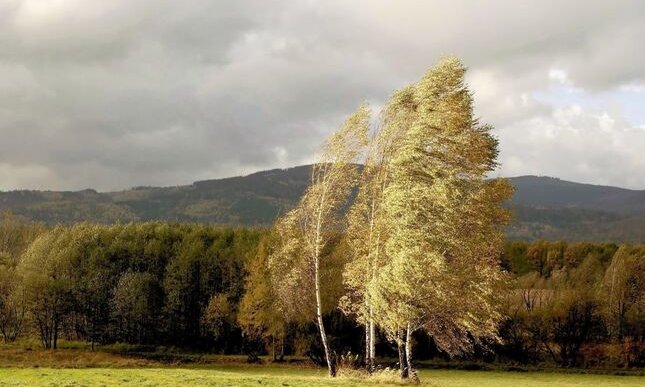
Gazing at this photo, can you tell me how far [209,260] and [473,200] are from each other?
3138 inches

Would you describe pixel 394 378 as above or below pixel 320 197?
below

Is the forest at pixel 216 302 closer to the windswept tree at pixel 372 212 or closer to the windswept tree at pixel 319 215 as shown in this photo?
the windswept tree at pixel 319 215

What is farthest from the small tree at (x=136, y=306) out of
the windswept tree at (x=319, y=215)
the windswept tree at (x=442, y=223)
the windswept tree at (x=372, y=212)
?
the windswept tree at (x=442, y=223)

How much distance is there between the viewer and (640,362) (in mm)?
87625

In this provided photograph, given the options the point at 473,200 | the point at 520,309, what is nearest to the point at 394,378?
the point at 473,200

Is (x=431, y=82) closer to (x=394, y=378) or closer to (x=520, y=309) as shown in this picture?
(x=394, y=378)

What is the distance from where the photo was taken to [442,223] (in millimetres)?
38906

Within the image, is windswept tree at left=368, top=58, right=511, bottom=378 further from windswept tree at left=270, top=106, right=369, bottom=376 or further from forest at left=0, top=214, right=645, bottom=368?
forest at left=0, top=214, right=645, bottom=368

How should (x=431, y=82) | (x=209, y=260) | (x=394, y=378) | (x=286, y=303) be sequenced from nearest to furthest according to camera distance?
1. (x=394, y=378)
2. (x=431, y=82)
3. (x=286, y=303)
4. (x=209, y=260)

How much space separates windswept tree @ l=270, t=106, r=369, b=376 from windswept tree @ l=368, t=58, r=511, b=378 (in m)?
5.23

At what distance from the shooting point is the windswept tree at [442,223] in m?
38.9

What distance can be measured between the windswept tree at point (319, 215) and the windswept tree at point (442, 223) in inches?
206

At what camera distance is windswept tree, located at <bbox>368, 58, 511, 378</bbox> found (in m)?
38.9

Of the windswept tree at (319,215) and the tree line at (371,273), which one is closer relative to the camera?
the tree line at (371,273)
